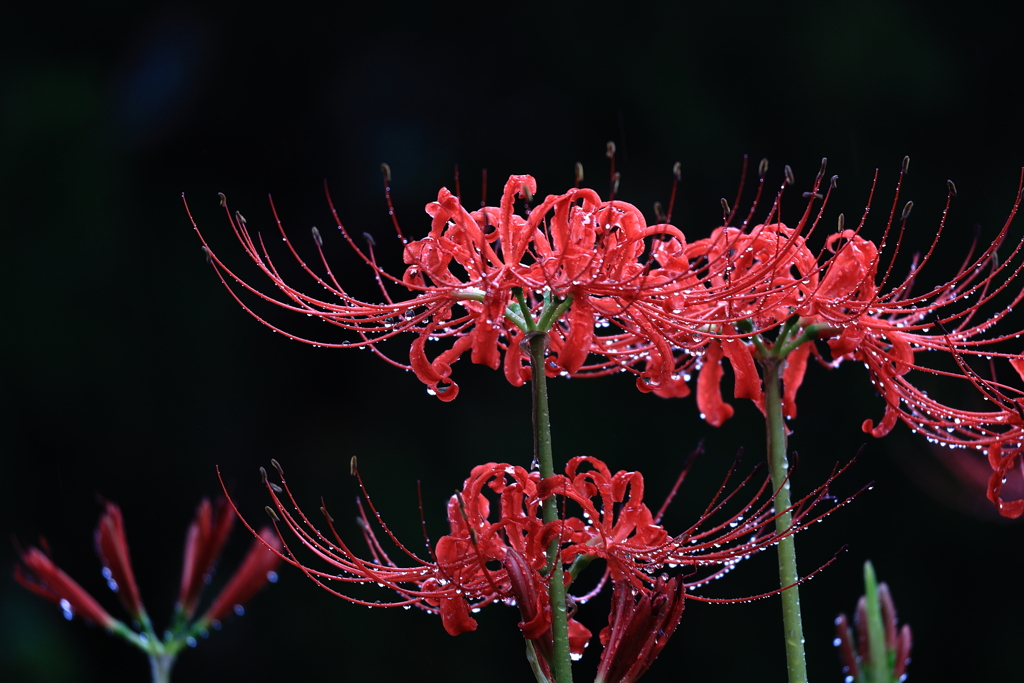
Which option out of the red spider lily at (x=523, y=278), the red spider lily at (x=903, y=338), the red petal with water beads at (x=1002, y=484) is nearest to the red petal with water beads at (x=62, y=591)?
the red spider lily at (x=523, y=278)

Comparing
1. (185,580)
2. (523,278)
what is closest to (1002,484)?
(523,278)

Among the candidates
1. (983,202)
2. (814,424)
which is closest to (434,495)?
(814,424)

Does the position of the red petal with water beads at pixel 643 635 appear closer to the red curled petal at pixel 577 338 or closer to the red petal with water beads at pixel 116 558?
the red curled petal at pixel 577 338

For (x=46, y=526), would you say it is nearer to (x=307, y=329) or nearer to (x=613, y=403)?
(x=307, y=329)

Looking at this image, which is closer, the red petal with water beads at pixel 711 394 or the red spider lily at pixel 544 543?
the red spider lily at pixel 544 543

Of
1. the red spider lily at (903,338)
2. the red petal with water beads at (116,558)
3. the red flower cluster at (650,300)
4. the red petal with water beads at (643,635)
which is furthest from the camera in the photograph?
the red petal with water beads at (116,558)

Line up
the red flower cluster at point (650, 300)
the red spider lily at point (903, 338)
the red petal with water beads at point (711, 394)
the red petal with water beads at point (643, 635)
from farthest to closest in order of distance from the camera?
the red petal with water beads at point (711, 394), the red spider lily at point (903, 338), the red flower cluster at point (650, 300), the red petal with water beads at point (643, 635)

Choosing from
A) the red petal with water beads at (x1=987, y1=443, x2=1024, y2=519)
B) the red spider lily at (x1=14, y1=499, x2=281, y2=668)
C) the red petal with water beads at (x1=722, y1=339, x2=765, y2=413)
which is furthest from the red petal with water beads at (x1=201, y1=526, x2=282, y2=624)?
the red petal with water beads at (x1=987, y1=443, x2=1024, y2=519)

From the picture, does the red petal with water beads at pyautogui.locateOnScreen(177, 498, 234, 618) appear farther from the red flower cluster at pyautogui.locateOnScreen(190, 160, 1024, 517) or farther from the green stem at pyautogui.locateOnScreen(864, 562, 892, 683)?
the green stem at pyautogui.locateOnScreen(864, 562, 892, 683)
